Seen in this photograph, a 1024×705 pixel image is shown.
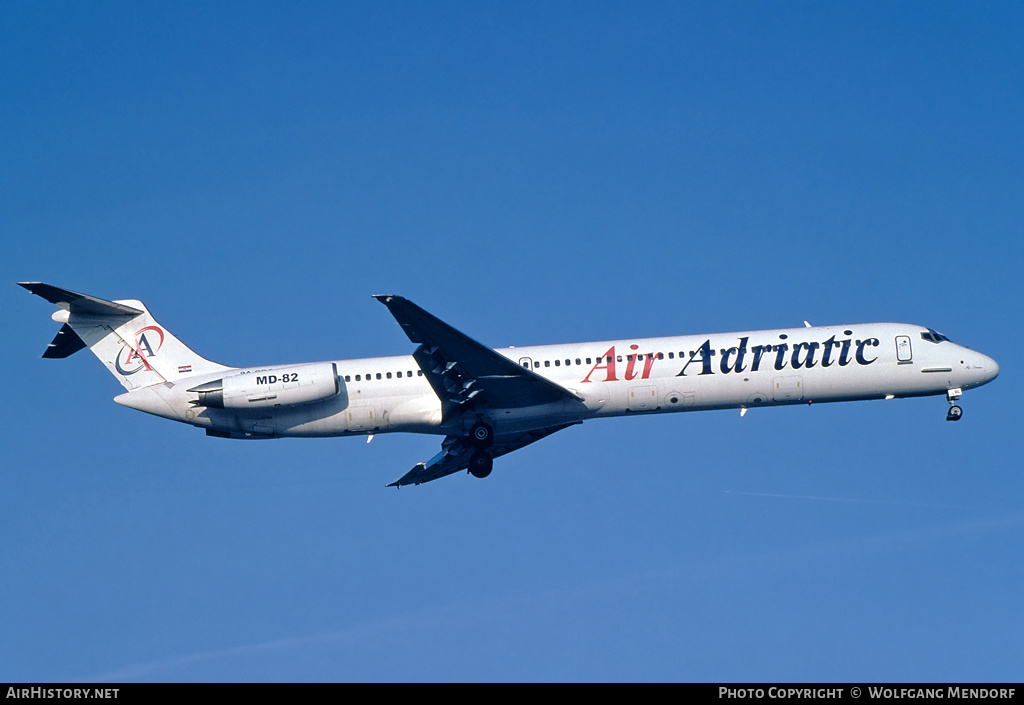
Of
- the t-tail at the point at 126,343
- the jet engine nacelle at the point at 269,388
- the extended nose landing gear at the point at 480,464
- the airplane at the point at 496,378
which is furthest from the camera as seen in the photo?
the extended nose landing gear at the point at 480,464

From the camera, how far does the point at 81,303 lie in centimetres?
3347

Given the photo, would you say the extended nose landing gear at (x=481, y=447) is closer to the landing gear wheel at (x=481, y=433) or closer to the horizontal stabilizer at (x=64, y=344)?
the landing gear wheel at (x=481, y=433)

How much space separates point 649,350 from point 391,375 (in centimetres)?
835

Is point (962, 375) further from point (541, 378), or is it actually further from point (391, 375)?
point (391, 375)

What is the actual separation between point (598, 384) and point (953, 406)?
1234 cm

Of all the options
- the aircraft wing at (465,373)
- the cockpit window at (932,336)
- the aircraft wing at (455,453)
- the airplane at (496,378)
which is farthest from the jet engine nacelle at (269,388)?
the cockpit window at (932,336)

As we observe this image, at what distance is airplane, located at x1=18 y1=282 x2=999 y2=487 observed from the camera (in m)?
32.6

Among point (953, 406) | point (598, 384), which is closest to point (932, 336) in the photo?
point (953, 406)

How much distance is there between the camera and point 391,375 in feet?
111

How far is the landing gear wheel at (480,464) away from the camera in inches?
1404

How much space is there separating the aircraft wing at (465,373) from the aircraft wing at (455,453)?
6.47 ft

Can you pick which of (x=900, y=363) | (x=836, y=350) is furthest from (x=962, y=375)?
(x=836, y=350)

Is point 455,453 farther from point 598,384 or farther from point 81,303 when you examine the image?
point 81,303
